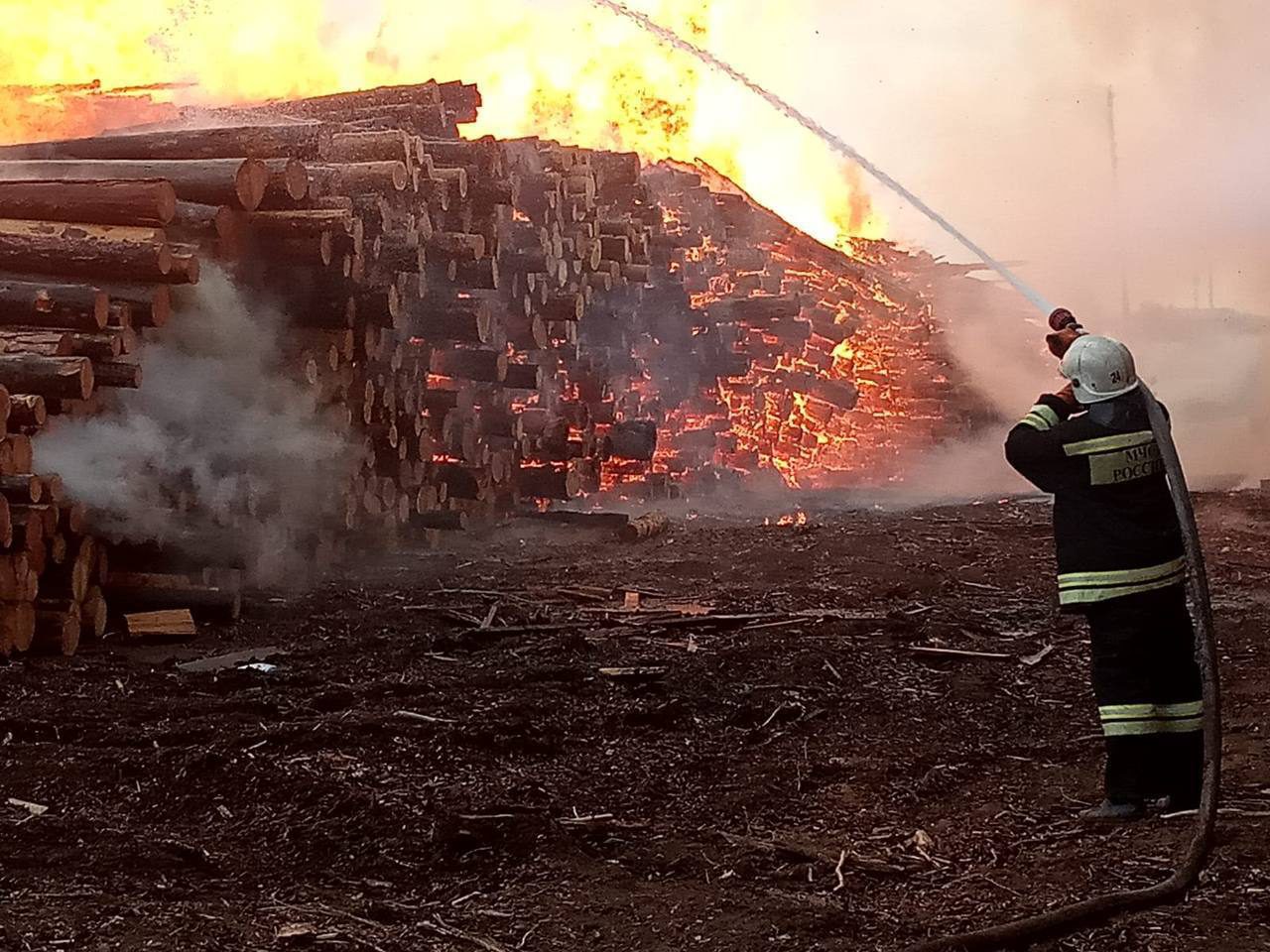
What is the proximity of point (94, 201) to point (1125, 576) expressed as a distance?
5.61m

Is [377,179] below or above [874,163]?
below

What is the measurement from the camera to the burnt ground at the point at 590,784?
3441 millimetres

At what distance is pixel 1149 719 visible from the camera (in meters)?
4.20

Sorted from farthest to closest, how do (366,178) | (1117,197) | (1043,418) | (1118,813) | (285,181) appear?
(1117,197)
(366,178)
(285,181)
(1043,418)
(1118,813)

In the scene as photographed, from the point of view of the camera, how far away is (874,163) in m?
21.4

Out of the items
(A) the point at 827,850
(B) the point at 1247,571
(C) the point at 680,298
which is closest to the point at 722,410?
(C) the point at 680,298

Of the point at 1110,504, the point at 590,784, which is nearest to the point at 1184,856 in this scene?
the point at 1110,504

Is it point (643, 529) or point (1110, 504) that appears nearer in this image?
point (1110, 504)

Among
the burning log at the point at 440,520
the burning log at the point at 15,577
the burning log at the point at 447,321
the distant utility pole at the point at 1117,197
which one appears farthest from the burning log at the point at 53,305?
the distant utility pole at the point at 1117,197

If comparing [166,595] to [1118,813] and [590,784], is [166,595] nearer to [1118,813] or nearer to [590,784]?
[590,784]

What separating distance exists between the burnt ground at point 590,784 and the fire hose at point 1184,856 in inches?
3.1

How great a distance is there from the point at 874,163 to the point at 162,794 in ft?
62.6

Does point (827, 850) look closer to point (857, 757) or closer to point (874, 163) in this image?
point (857, 757)

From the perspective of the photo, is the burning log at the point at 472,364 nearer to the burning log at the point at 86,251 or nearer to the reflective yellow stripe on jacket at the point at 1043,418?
the burning log at the point at 86,251
